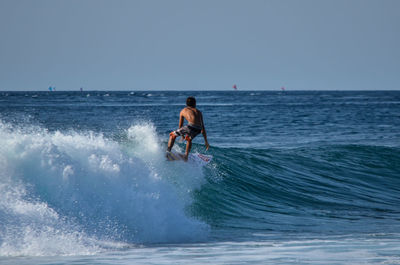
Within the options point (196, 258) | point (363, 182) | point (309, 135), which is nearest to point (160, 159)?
point (196, 258)

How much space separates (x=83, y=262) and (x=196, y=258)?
1.61 meters

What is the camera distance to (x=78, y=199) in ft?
31.4

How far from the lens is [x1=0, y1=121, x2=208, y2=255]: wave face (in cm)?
848

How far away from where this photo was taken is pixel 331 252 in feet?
26.8

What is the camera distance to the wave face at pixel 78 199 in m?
8.48

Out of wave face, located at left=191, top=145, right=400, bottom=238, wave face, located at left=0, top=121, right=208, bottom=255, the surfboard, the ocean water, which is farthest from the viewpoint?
the surfboard

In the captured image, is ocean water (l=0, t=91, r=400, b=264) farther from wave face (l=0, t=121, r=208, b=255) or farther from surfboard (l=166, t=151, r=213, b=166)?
surfboard (l=166, t=151, r=213, b=166)

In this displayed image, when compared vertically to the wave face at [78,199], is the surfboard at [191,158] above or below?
above

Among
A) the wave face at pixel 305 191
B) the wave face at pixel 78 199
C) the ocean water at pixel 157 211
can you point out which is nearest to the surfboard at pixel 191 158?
the ocean water at pixel 157 211

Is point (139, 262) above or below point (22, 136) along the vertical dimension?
below

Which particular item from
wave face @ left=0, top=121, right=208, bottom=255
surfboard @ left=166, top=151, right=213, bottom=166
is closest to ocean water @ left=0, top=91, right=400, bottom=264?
wave face @ left=0, top=121, right=208, bottom=255

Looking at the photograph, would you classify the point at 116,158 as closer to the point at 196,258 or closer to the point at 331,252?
the point at 196,258

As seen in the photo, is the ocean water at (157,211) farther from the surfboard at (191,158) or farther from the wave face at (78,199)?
the surfboard at (191,158)

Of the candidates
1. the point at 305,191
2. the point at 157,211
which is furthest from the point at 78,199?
the point at 305,191
